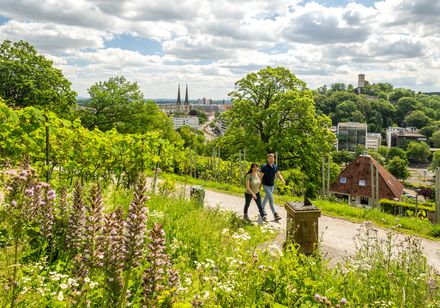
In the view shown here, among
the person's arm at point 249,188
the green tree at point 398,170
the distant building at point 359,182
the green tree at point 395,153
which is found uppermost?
the person's arm at point 249,188

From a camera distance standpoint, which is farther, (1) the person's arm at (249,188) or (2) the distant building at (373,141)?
(2) the distant building at (373,141)

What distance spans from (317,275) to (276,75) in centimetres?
2763

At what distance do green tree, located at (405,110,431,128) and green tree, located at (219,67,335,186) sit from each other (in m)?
156

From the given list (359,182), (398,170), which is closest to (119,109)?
(359,182)

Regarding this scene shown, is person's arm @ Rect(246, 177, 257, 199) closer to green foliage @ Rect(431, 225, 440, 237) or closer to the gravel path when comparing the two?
the gravel path

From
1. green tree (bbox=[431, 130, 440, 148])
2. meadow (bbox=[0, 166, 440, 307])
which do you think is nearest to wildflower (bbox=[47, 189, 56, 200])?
meadow (bbox=[0, 166, 440, 307])

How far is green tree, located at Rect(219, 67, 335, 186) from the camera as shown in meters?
28.7

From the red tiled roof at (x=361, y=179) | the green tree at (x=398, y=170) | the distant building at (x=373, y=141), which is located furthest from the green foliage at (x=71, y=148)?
the distant building at (x=373, y=141)

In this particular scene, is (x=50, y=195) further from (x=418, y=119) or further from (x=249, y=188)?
(x=418, y=119)

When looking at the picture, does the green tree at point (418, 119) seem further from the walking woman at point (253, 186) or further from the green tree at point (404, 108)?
the walking woman at point (253, 186)

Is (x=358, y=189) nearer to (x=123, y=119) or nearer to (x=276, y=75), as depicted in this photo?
(x=276, y=75)

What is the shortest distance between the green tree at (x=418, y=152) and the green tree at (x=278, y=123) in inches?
4495

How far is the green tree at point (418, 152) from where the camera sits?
129375 millimetres

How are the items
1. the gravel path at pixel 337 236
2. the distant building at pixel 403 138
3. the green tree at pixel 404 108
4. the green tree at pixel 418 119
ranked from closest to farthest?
the gravel path at pixel 337 236 < the distant building at pixel 403 138 < the green tree at pixel 418 119 < the green tree at pixel 404 108
